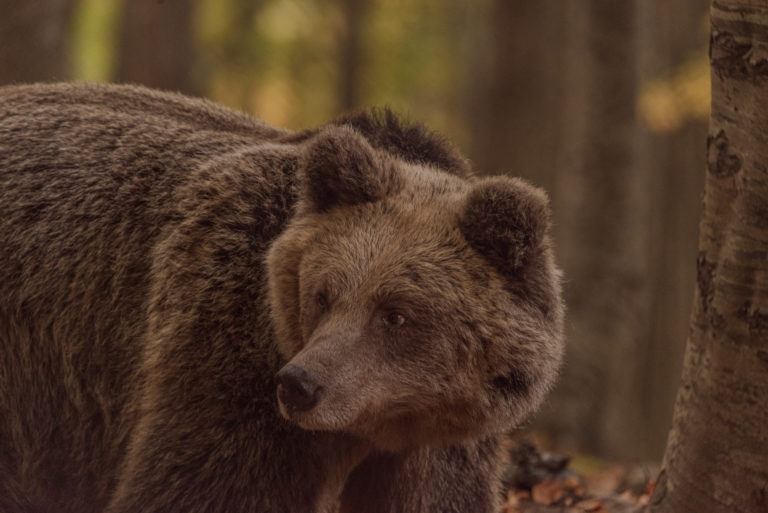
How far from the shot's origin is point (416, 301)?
14.9 ft

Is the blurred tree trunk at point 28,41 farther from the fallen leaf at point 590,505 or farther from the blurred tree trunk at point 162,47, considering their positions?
the fallen leaf at point 590,505

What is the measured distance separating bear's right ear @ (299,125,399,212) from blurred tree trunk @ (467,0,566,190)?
39.6 ft

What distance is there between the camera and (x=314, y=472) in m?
4.91

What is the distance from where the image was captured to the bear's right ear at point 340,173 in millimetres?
4828

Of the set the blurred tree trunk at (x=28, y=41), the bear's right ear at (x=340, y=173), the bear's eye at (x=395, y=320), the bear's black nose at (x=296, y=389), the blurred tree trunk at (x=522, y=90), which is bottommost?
the bear's black nose at (x=296, y=389)

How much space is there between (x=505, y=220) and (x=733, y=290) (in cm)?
123

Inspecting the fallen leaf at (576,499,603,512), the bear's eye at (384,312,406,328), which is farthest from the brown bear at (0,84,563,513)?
the fallen leaf at (576,499,603,512)

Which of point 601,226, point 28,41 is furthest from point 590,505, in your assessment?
point 28,41

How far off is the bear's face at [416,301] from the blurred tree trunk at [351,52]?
1922 centimetres

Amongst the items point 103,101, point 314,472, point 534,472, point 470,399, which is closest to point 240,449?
point 314,472

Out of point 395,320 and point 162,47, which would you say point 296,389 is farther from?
point 162,47

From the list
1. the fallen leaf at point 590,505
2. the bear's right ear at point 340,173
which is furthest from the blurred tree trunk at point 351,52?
the bear's right ear at point 340,173

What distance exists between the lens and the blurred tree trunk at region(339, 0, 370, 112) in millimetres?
24047

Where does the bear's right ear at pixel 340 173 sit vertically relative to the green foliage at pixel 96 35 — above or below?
below
